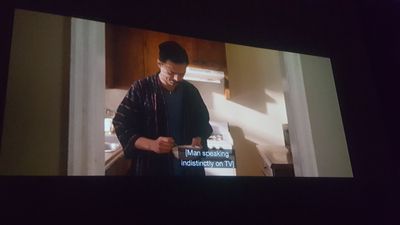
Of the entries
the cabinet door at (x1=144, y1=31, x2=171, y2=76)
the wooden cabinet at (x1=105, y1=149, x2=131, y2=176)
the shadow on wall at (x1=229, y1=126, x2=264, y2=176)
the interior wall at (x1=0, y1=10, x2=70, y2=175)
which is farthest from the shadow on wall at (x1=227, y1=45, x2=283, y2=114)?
the interior wall at (x1=0, y1=10, x2=70, y2=175)

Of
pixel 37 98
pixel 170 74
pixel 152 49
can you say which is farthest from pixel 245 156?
pixel 37 98

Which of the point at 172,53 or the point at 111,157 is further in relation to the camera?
the point at 172,53

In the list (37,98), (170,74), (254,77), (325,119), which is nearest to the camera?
(37,98)

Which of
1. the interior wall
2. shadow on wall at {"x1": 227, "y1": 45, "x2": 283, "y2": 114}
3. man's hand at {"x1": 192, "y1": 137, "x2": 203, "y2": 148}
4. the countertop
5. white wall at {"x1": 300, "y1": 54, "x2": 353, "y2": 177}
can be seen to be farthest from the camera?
white wall at {"x1": 300, "y1": 54, "x2": 353, "y2": 177}

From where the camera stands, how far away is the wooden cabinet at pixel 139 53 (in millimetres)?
1542

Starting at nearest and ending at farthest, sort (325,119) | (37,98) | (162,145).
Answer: (37,98)
(162,145)
(325,119)

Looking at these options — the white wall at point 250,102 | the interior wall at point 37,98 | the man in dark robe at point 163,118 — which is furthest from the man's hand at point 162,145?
the interior wall at point 37,98

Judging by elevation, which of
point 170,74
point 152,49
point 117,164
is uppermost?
point 152,49

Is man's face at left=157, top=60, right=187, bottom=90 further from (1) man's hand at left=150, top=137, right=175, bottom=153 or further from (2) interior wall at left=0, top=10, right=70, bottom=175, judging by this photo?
(2) interior wall at left=0, top=10, right=70, bottom=175

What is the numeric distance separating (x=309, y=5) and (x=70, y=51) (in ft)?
4.51

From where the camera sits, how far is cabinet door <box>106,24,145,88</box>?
60.2 inches

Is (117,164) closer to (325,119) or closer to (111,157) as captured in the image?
(111,157)

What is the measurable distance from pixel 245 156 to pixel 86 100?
696 mm

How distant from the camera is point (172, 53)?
1.66 m
